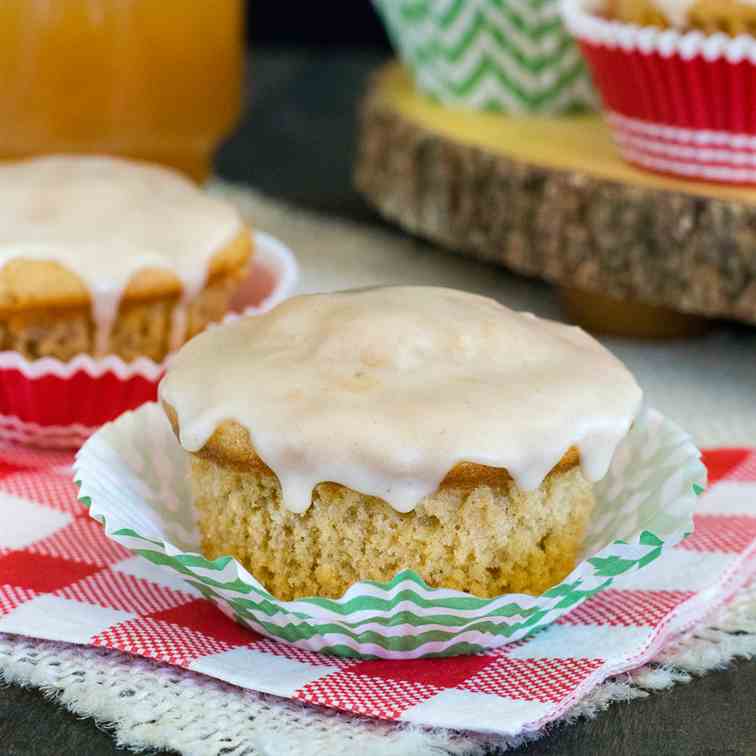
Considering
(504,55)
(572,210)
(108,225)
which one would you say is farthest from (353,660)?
(504,55)

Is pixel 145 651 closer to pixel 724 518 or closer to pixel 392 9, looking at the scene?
pixel 724 518

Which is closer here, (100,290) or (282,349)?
(282,349)

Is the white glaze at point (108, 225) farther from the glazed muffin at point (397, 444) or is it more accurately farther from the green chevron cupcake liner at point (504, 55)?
the green chevron cupcake liner at point (504, 55)

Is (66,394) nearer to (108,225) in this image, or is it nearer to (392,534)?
(108,225)

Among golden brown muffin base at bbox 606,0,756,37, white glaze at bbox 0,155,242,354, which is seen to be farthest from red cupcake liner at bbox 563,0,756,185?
white glaze at bbox 0,155,242,354

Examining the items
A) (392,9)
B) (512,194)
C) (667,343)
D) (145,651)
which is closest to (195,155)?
(392,9)

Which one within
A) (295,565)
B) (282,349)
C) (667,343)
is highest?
(282,349)
